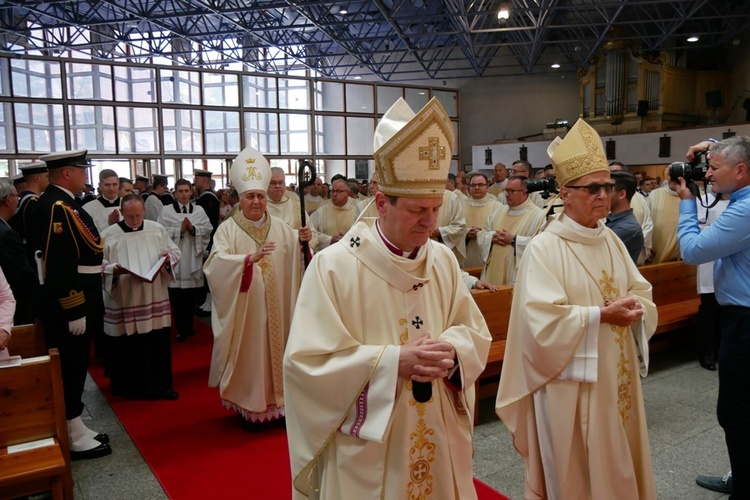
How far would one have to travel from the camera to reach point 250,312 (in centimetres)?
445

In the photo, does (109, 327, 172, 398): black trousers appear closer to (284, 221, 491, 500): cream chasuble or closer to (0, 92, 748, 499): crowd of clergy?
(0, 92, 748, 499): crowd of clergy

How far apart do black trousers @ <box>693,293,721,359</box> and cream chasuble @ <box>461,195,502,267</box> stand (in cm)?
259

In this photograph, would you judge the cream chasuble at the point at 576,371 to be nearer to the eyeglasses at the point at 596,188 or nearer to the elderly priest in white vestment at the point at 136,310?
the eyeglasses at the point at 596,188

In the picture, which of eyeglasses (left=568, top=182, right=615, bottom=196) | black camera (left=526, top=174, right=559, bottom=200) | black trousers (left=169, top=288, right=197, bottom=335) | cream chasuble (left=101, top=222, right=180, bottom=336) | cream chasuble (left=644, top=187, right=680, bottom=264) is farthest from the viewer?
black trousers (left=169, top=288, right=197, bottom=335)

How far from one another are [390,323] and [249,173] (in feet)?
9.09

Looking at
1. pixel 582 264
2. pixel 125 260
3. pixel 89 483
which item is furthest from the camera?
pixel 125 260

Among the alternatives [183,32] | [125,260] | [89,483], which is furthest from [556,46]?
[89,483]

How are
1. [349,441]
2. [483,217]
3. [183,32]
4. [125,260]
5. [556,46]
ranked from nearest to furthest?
[349,441], [125,260], [483,217], [183,32], [556,46]

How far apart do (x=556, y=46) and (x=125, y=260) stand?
1846 cm

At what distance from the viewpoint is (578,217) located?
9.30ft

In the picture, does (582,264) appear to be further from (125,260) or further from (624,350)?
(125,260)

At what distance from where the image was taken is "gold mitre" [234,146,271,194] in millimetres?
4508

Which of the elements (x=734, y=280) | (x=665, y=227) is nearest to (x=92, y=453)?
(x=734, y=280)

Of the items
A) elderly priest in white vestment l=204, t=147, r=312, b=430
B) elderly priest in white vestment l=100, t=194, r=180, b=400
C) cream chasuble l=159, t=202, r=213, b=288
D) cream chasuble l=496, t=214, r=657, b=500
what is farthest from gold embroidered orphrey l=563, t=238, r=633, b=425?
cream chasuble l=159, t=202, r=213, b=288
